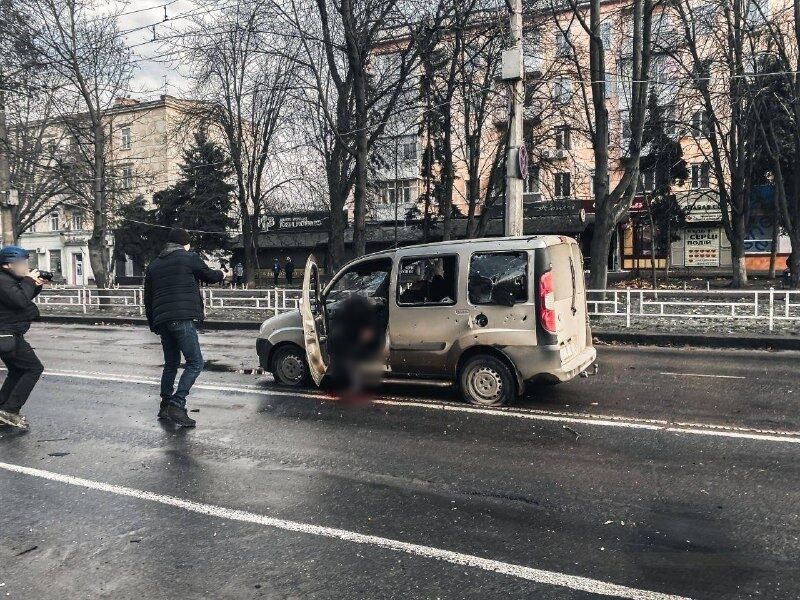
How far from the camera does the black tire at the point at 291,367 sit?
8.69m

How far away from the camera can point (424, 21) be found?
18.1 m

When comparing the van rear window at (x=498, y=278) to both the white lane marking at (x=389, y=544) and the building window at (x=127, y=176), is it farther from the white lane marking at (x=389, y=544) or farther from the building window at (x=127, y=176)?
the building window at (x=127, y=176)

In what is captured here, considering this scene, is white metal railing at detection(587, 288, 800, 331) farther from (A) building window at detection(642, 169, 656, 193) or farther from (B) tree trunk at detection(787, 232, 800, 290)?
(A) building window at detection(642, 169, 656, 193)

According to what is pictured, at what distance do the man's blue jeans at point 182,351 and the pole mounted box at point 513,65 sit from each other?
29.2 feet

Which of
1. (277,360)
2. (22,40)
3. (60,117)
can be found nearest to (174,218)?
(60,117)

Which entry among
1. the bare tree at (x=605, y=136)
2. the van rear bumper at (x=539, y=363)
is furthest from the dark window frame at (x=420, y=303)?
the bare tree at (x=605, y=136)

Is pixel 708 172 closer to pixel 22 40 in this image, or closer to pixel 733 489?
pixel 22 40

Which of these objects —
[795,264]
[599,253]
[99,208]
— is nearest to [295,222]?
[99,208]

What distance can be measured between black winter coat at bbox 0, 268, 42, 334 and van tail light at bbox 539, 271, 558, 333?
16.1ft

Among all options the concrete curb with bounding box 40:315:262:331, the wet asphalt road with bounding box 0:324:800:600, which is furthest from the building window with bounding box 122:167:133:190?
the wet asphalt road with bounding box 0:324:800:600

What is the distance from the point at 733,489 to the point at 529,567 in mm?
1992

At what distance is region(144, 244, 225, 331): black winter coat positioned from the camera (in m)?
6.52

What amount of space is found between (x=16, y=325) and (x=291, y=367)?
3.31 meters

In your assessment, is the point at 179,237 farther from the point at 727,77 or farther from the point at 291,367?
the point at 727,77
